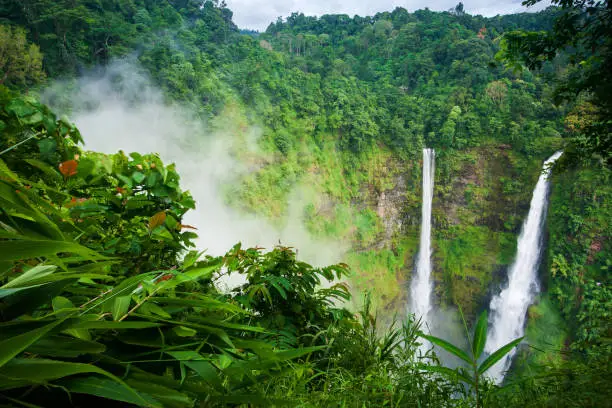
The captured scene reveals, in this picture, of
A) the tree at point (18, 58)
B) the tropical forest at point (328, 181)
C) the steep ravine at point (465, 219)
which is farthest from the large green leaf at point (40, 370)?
the steep ravine at point (465, 219)

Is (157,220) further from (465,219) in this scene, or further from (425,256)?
(465,219)

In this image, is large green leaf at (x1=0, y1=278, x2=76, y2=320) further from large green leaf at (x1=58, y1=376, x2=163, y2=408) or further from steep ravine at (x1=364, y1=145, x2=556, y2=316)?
steep ravine at (x1=364, y1=145, x2=556, y2=316)

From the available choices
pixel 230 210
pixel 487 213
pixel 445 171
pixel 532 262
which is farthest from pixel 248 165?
pixel 532 262

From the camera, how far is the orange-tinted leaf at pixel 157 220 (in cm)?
82

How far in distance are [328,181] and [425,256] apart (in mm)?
6356

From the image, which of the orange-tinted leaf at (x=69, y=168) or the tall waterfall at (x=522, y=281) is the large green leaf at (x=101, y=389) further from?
the tall waterfall at (x=522, y=281)

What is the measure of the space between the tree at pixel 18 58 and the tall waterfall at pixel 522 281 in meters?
17.9

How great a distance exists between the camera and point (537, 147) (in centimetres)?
1419

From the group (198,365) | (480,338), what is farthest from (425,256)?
(198,365)

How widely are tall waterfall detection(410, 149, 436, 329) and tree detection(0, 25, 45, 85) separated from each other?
15980 millimetres

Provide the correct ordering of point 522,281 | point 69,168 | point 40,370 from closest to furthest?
point 40,370, point 69,168, point 522,281

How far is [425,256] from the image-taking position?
52.9 ft

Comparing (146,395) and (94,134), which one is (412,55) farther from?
(146,395)

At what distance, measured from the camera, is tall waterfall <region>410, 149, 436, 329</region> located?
15258 millimetres
